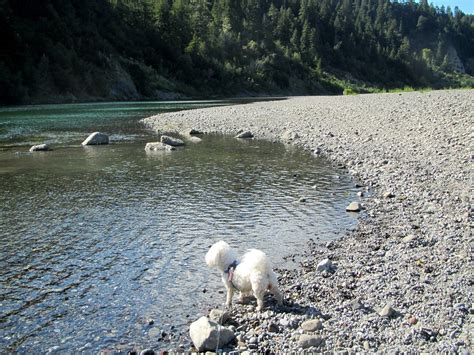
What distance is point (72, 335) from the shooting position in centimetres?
666

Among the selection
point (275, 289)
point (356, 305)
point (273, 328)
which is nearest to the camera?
point (273, 328)

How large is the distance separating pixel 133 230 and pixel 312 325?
6544 mm

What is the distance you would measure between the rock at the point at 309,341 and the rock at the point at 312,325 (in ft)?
0.98

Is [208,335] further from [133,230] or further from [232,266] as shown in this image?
[133,230]

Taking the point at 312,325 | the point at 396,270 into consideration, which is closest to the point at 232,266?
the point at 312,325

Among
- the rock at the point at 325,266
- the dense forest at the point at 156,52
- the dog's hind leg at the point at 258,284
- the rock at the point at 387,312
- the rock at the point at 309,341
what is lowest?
the rock at the point at 325,266

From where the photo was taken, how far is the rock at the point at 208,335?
20.3 feet

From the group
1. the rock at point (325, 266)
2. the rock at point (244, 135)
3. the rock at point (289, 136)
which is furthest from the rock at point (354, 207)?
the rock at point (244, 135)

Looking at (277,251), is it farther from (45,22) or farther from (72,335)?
(45,22)

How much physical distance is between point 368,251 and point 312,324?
3622 mm

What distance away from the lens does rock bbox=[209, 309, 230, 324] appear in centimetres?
692

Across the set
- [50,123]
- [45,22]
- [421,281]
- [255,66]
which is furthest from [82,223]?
[255,66]

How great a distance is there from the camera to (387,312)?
6.54 meters

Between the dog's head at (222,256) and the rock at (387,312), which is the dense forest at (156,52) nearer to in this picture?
the dog's head at (222,256)
